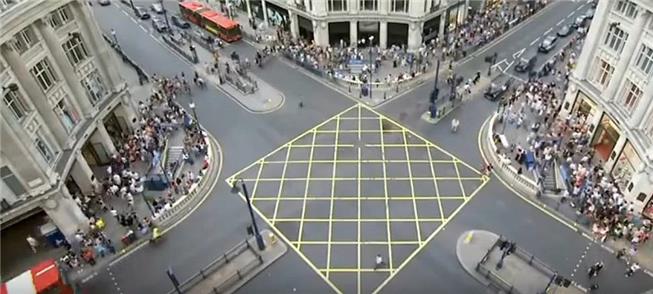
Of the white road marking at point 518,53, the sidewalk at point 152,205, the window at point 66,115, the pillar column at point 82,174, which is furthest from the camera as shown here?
the white road marking at point 518,53

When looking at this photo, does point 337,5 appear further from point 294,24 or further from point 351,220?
point 351,220

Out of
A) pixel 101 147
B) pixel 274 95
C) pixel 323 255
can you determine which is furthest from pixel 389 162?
pixel 101 147

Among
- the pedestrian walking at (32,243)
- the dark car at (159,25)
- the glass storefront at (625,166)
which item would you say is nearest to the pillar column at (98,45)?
the pedestrian walking at (32,243)

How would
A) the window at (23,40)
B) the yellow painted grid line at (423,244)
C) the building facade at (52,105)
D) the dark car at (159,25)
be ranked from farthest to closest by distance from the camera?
the dark car at (159,25) → the window at (23,40) → the yellow painted grid line at (423,244) → the building facade at (52,105)

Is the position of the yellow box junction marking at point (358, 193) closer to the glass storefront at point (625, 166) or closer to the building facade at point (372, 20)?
the glass storefront at point (625, 166)

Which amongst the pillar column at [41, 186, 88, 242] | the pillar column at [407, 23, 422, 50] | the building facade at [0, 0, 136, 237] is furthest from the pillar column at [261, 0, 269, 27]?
the pillar column at [41, 186, 88, 242]

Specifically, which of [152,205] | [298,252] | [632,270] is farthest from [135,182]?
[632,270]
